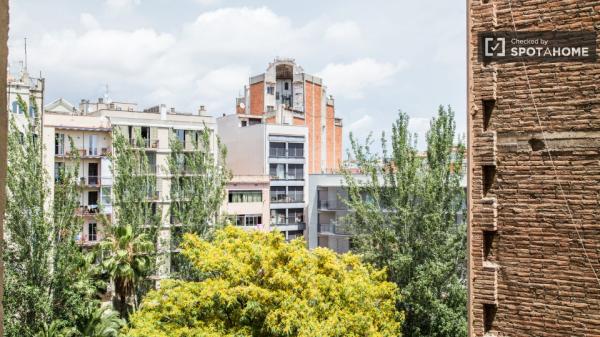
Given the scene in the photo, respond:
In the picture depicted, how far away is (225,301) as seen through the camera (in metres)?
13.2

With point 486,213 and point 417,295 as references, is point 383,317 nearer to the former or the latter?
point 417,295

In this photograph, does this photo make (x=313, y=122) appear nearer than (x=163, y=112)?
No

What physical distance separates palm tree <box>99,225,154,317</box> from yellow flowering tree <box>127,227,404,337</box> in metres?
6.20

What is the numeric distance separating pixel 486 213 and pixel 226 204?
33.2m

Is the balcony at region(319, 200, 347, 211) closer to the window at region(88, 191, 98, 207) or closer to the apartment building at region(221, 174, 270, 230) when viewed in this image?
the apartment building at region(221, 174, 270, 230)

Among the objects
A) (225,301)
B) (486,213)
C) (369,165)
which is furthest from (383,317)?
(486,213)

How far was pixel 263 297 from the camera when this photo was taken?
1295cm

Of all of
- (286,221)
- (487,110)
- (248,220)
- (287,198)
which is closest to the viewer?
(487,110)

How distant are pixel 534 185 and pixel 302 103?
159ft

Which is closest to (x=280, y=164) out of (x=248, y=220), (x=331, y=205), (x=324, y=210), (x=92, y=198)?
(x=324, y=210)

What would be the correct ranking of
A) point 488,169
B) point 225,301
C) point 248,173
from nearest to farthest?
point 488,169
point 225,301
point 248,173

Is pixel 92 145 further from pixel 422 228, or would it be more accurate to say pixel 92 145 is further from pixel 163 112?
pixel 422 228

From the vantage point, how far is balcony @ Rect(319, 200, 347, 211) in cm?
4331

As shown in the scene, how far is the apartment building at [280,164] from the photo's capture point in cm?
4438
